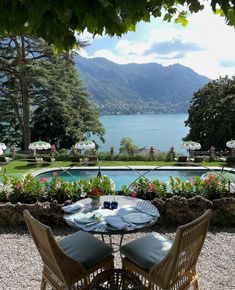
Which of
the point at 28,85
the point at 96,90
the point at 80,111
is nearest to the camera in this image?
the point at 28,85

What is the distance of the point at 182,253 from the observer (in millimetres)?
2973

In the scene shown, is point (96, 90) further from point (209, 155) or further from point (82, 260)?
point (82, 260)

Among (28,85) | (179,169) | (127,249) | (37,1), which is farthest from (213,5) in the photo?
(28,85)

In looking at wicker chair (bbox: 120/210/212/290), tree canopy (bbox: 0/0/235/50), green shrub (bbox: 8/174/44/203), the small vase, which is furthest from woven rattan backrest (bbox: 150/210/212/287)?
green shrub (bbox: 8/174/44/203)

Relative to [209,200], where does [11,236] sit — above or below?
below

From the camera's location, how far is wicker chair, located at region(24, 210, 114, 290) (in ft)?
9.84

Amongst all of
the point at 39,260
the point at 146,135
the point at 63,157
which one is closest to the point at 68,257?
the point at 39,260

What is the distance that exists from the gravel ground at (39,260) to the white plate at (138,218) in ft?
3.12

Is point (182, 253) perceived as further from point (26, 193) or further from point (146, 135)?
point (146, 135)

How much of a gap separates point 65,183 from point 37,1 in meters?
4.89

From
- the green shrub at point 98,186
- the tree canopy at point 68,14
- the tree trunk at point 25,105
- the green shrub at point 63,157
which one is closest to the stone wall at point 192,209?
the green shrub at point 98,186

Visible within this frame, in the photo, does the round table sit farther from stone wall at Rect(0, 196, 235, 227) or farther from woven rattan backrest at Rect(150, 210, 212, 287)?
stone wall at Rect(0, 196, 235, 227)

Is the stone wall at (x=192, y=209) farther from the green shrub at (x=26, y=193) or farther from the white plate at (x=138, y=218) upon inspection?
the green shrub at (x=26, y=193)

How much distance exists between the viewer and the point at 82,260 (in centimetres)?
333
